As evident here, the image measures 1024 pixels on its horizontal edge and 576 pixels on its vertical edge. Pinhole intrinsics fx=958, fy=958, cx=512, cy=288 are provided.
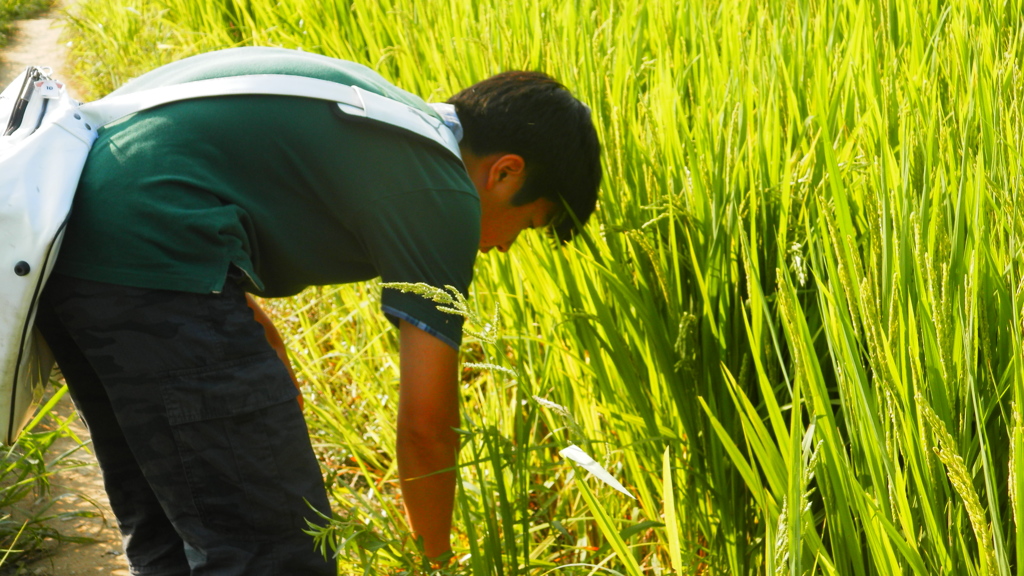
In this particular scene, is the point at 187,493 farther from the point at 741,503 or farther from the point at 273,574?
the point at 741,503

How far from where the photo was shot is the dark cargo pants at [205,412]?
1.33m

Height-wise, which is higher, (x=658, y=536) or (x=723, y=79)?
(x=723, y=79)

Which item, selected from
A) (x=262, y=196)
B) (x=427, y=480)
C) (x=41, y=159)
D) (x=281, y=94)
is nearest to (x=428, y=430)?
(x=427, y=480)

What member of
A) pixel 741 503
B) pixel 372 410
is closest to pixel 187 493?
pixel 741 503

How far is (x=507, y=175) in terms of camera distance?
1562 mm

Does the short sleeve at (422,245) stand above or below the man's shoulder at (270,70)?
below

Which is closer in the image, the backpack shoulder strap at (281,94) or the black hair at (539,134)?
the backpack shoulder strap at (281,94)

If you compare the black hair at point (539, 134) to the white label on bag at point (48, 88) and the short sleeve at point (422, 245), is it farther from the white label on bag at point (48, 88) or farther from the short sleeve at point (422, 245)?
the white label on bag at point (48, 88)

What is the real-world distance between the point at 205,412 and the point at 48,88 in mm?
521

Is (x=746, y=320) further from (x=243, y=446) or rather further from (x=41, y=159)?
(x=41, y=159)

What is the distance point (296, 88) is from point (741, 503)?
36.4 inches

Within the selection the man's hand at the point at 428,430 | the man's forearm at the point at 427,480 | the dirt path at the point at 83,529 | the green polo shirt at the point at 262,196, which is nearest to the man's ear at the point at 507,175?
the green polo shirt at the point at 262,196

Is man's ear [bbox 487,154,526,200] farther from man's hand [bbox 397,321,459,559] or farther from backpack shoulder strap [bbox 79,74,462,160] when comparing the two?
man's hand [bbox 397,321,459,559]

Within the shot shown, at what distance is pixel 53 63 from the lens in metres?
6.11
